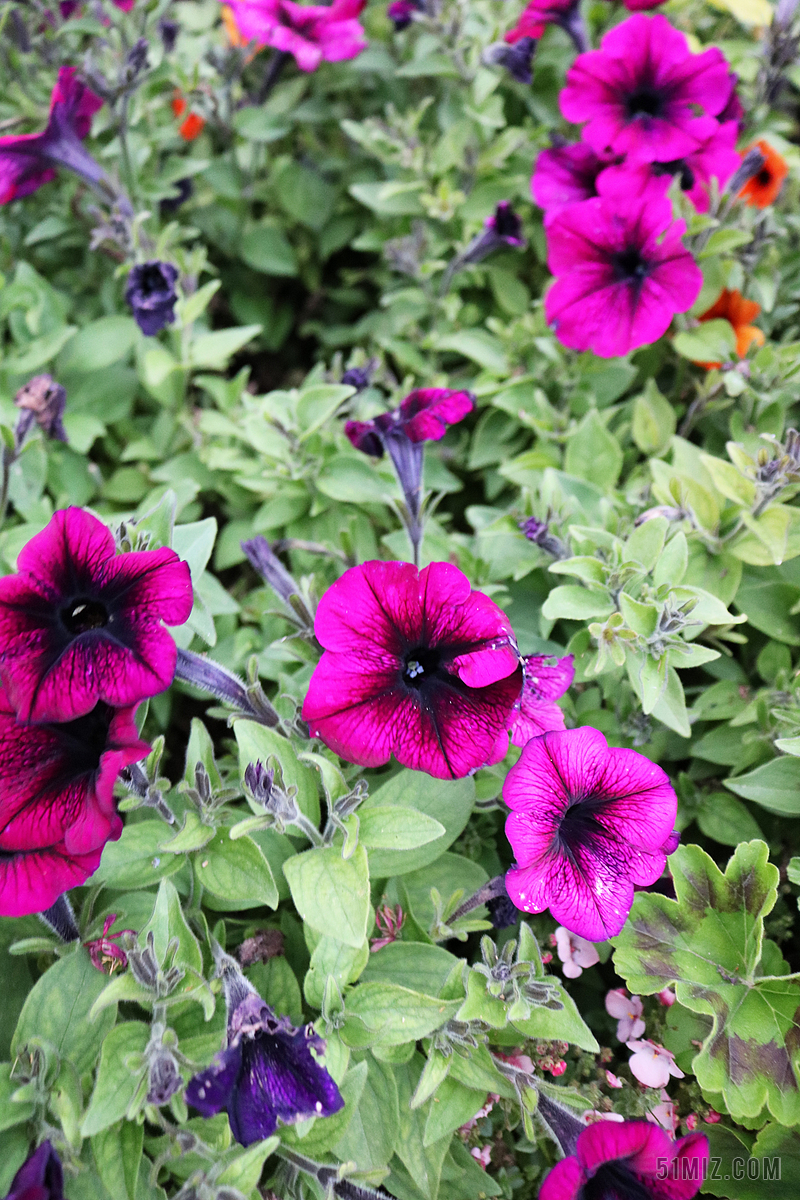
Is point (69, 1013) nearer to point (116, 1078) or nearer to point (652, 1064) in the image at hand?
point (116, 1078)

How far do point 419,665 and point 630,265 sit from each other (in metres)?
0.99

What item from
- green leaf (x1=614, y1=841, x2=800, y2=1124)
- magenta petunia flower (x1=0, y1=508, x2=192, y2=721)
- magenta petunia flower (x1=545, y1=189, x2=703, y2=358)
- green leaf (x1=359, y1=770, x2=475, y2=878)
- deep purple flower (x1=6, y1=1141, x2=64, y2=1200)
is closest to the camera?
deep purple flower (x1=6, y1=1141, x2=64, y2=1200)

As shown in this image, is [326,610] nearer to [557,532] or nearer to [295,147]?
[557,532]

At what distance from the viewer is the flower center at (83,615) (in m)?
1.12

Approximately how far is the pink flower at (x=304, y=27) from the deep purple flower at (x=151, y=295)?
0.68m

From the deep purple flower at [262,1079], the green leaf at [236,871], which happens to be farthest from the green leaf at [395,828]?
the deep purple flower at [262,1079]

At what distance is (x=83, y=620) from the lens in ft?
3.76

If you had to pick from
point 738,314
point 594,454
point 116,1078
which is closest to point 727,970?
point 116,1078

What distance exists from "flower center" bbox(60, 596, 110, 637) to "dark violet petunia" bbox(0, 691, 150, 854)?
112 millimetres

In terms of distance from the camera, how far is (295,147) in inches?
102

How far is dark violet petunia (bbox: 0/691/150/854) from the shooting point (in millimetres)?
1021

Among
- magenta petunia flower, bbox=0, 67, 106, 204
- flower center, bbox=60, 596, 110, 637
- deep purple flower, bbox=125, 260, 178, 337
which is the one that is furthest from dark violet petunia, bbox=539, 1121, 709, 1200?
magenta petunia flower, bbox=0, 67, 106, 204

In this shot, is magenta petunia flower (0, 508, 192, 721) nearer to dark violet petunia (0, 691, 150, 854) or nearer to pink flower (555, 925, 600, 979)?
dark violet petunia (0, 691, 150, 854)

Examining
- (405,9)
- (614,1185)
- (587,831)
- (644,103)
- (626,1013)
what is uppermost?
(405,9)
